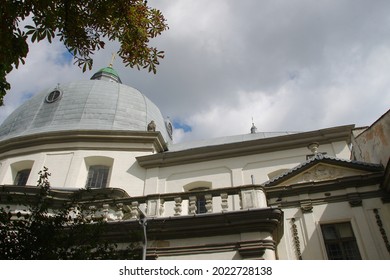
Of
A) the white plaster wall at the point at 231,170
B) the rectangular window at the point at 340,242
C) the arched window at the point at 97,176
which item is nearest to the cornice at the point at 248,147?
the white plaster wall at the point at 231,170

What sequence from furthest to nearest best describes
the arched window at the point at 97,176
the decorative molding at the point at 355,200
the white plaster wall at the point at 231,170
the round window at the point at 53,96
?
the round window at the point at 53,96 < the arched window at the point at 97,176 < the white plaster wall at the point at 231,170 < the decorative molding at the point at 355,200

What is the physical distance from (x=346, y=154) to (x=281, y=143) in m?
2.73

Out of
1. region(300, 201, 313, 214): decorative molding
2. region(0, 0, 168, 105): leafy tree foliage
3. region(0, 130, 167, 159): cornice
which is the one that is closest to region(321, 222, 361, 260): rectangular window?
region(300, 201, 313, 214): decorative molding

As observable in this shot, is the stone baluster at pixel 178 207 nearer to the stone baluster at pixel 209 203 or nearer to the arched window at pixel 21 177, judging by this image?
the stone baluster at pixel 209 203

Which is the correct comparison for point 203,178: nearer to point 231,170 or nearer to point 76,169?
point 231,170

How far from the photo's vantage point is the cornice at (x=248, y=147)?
1552cm

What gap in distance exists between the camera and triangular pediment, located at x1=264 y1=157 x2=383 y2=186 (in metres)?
11.8

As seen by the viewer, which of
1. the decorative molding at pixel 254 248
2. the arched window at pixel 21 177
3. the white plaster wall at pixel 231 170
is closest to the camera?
the decorative molding at pixel 254 248

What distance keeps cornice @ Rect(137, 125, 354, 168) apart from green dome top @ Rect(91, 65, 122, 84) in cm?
1698

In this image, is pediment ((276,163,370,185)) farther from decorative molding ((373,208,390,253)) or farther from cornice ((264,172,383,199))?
decorative molding ((373,208,390,253))

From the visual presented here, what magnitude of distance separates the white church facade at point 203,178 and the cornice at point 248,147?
0.05 m

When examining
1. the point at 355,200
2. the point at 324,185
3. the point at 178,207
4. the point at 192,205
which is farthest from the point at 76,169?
the point at 355,200

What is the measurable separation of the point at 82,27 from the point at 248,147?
1139 centimetres

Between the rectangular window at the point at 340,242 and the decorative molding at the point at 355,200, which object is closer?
the rectangular window at the point at 340,242
